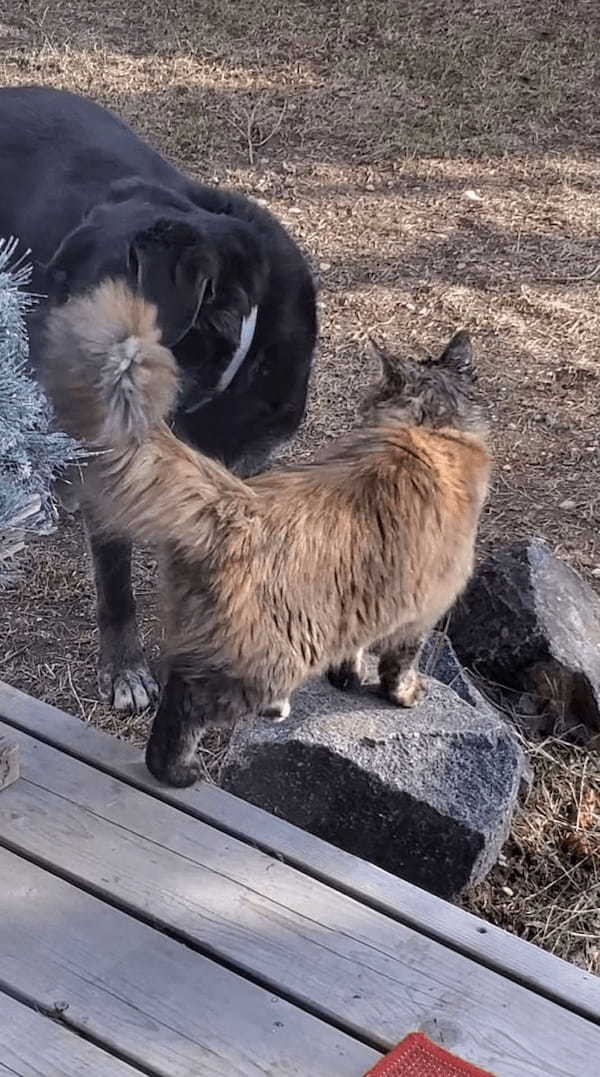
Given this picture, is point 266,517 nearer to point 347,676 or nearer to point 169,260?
point 347,676

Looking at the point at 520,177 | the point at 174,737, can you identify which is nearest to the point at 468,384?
the point at 174,737

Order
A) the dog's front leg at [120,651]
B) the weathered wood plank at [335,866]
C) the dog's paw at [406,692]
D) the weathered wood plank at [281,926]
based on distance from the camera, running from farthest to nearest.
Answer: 1. the dog's front leg at [120,651]
2. the dog's paw at [406,692]
3. the weathered wood plank at [335,866]
4. the weathered wood plank at [281,926]

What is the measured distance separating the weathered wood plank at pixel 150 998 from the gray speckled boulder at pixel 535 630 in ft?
5.04

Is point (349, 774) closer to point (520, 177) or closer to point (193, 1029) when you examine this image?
point (193, 1029)

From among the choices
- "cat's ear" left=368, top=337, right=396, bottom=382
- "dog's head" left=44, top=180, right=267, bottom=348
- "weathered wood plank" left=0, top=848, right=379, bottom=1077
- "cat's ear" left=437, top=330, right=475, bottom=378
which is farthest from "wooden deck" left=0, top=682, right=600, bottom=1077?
"dog's head" left=44, top=180, right=267, bottom=348

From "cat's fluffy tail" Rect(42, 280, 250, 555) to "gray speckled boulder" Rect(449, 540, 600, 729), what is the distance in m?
1.25

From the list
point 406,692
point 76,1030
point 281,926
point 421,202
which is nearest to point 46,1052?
point 76,1030

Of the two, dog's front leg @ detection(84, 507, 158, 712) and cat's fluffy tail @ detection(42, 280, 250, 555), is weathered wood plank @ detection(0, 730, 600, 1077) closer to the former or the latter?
cat's fluffy tail @ detection(42, 280, 250, 555)

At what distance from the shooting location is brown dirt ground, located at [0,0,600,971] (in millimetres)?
3799

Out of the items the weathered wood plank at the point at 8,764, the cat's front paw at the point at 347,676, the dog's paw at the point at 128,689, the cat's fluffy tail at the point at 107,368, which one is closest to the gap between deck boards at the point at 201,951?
the weathered wood plank at the point at 8,764

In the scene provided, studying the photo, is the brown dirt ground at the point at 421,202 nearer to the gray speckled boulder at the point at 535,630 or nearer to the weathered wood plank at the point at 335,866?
the gray speckled boulder at the point at 535,630

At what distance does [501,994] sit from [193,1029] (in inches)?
22.0

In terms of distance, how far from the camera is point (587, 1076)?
2.18m

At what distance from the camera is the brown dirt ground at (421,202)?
380cm
